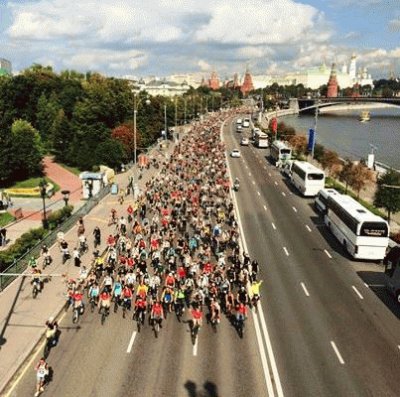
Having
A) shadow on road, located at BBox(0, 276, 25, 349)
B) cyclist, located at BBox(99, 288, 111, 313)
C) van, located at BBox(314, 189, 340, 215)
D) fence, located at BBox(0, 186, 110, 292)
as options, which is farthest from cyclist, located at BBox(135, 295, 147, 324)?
van, located at BBox(314, 189, 340, 215)

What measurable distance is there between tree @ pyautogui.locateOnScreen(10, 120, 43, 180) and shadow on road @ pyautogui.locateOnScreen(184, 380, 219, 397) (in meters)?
49.8

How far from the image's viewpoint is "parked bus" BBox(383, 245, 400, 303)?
25594mm

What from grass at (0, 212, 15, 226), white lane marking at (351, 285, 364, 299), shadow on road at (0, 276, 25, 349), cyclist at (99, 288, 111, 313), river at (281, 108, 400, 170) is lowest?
river at (281, 108, 400, 170)

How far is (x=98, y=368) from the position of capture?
18500mm

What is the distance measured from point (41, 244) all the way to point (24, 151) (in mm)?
33276

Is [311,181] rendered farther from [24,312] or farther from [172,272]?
[24,312]

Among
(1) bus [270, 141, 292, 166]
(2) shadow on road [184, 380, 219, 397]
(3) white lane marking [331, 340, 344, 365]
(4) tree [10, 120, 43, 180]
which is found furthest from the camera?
(1) bus [270, 141, 292, 166]

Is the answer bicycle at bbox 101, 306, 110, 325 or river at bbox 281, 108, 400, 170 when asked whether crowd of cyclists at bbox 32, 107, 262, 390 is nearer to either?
bicycle at bbox 101, 306, 110, 325

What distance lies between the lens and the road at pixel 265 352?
1741 cm

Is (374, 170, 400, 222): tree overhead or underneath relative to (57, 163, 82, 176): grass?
overhead

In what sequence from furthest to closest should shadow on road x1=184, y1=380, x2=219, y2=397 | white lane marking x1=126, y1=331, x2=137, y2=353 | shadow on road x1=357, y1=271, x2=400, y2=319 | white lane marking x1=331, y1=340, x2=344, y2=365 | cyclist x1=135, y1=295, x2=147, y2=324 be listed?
1. shadow on road x1=357, y1=271, x2=400, y2=319
2. cyclist x1=135, y1=295, x2=147, y2=324
3. white lane marking x1=126, y1=331, x2=137, y2=353
4. white lane marking x1=331, y1=340, x2=344, y2=365
5. shadow on road x1=184, y1=380, x2=219, y2=397

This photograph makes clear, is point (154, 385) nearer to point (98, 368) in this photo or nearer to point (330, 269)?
point (98, 368)

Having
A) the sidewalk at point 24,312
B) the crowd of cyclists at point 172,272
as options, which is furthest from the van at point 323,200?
the sidewalk at point 24,312

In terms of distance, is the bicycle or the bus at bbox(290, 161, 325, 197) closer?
the bicycle
